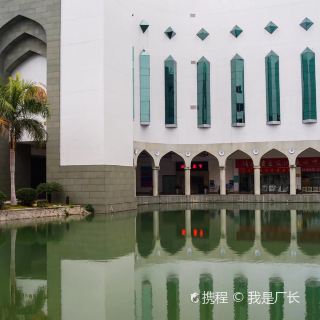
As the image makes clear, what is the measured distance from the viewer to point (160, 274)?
9586mm

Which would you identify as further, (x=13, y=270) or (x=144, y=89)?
(x=144, y=89)

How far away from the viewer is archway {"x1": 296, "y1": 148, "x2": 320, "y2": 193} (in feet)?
134

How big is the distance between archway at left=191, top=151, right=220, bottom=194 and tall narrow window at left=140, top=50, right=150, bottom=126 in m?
8.54

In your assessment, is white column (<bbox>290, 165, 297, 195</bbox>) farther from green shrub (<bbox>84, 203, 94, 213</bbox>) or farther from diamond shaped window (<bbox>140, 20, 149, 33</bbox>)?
green shrub (<bbox>84, 203, 94, 213</bbox>)

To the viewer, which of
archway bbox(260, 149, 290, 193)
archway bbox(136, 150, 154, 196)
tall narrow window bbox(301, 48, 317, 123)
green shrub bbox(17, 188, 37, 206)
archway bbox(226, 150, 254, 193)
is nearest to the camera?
green shrub bbox(17, 188, 37, 206)

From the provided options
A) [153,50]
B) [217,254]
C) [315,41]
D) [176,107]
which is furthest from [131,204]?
[315,41]

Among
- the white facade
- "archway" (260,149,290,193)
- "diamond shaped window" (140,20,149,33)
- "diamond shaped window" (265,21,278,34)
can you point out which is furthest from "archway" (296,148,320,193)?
"diamond shaped window" (140,20,149,33)

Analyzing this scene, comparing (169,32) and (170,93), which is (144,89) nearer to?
(170,93)

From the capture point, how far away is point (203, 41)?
3816 centimetres

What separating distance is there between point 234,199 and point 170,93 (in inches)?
391

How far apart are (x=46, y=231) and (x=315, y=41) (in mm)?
27576

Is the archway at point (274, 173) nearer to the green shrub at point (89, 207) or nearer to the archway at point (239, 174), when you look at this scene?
the archway at point (239, 174)

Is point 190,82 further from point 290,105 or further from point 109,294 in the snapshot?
point 109,294

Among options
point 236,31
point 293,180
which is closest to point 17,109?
point 236,31
